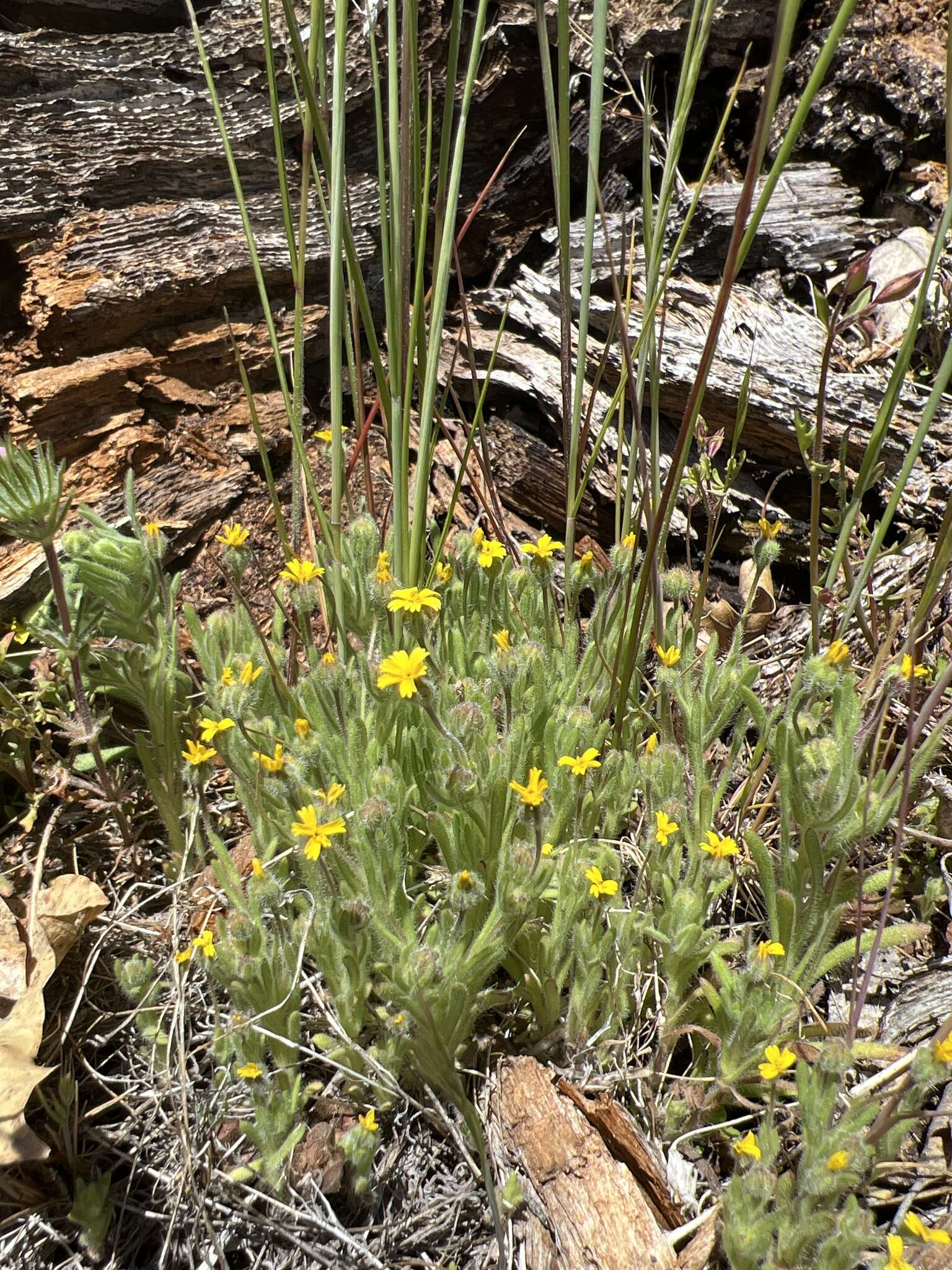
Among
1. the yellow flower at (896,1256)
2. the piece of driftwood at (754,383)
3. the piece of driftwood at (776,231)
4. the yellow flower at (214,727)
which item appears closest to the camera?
the yellow flower at (896,1256)

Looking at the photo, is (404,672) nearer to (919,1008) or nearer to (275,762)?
(275,762)

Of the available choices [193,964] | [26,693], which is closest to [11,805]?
[26,693]

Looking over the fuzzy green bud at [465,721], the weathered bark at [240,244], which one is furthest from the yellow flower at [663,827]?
the weathered bark at [240,244]

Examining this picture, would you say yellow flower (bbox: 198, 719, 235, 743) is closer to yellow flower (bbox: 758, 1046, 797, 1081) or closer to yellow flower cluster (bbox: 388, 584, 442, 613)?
yellow flower cluster (bbox: 388, 584, 442, 613)

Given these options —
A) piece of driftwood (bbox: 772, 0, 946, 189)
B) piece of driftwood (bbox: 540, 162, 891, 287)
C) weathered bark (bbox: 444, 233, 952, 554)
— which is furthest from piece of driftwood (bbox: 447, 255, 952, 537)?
piece of driftwood (bbox: 772, 0, 946, 189)

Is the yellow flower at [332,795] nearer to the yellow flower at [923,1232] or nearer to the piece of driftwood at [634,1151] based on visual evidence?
the piece of driftwood at [634,1151]

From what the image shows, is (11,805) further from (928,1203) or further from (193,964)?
(928,1203)

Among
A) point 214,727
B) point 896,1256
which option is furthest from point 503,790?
point 896,1256
